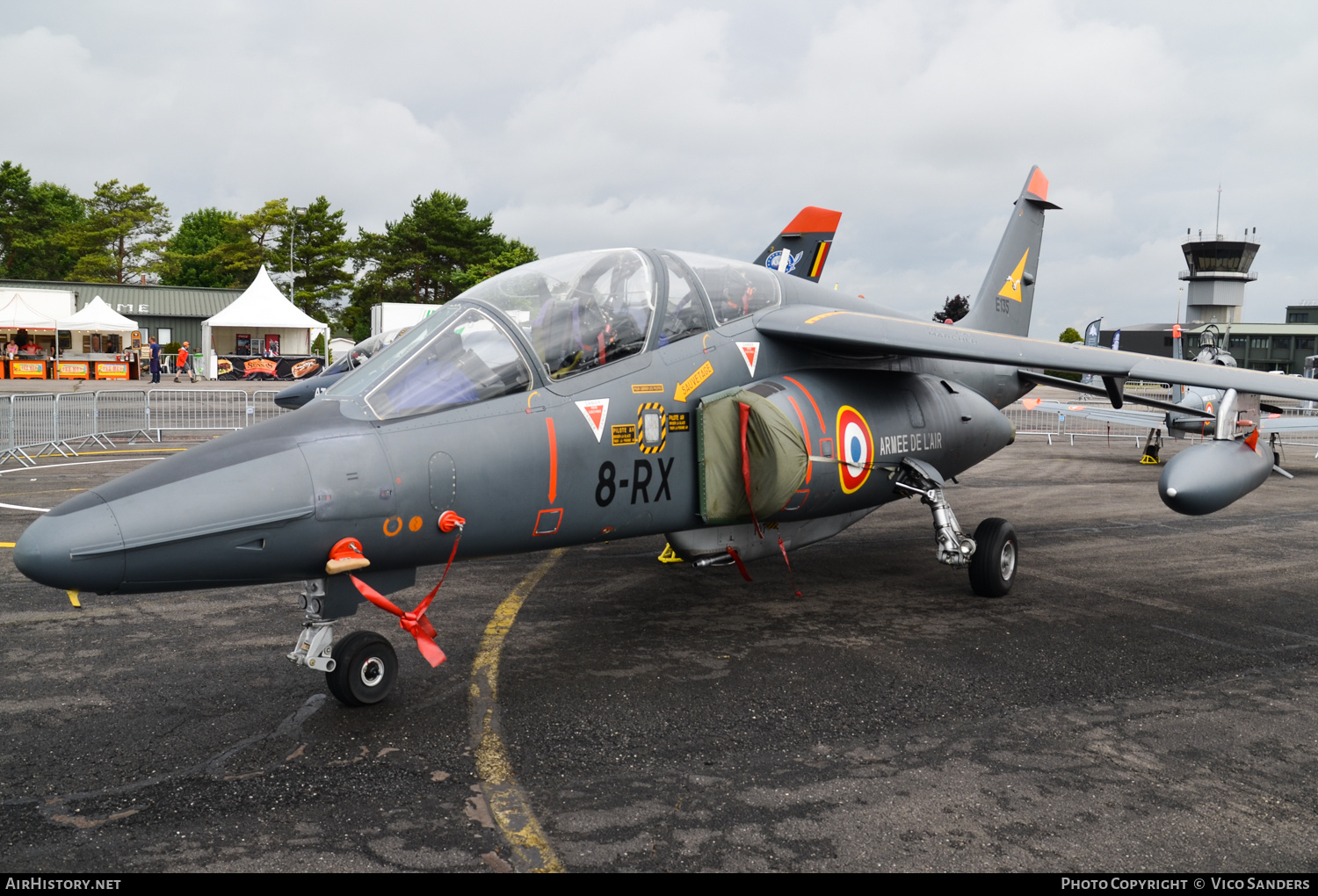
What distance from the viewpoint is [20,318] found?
41.3 metres

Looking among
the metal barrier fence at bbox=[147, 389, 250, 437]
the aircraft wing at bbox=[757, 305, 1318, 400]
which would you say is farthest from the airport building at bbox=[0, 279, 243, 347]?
the aircraft wing at bbox=[757, 305, 1318, 400]

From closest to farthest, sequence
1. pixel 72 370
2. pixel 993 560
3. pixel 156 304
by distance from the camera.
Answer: pixel 993 560 → pixel 72 370 → pixel 156 304

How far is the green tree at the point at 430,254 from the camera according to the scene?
220ft

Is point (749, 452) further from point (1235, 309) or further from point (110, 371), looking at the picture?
point (1235, 309)

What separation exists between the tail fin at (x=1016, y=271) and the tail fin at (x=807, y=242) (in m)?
8.69

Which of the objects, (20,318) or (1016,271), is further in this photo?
(20,318)

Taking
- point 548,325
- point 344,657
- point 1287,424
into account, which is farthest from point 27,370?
point 1287,424

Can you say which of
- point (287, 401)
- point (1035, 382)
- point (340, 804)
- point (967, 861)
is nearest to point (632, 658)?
point (340, 804)

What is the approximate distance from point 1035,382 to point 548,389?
740 cm

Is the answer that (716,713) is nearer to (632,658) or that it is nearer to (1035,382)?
(632,658)

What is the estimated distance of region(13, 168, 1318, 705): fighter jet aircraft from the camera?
4.16 meters

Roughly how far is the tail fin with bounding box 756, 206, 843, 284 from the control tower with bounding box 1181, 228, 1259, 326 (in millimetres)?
68909

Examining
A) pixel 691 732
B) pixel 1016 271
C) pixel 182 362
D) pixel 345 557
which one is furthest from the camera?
pixel 182 362

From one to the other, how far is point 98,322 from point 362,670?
4570cm
